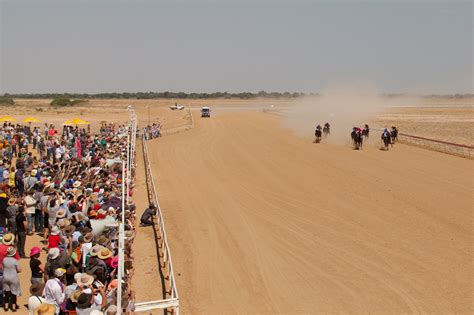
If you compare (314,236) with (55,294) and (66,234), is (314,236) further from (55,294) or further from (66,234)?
(55,294)

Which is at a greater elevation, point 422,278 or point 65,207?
point 65,207

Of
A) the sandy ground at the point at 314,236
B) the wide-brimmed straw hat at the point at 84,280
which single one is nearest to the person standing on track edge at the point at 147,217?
the sandy ground at the point at 314,236

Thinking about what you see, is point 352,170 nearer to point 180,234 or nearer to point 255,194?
point 255,194

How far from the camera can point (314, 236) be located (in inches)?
544

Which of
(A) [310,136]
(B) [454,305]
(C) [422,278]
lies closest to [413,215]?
(C) [422,278]

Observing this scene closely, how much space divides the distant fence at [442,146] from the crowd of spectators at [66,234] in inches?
751

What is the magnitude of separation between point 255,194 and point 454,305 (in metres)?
10.0

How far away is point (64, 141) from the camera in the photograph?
85.0ft

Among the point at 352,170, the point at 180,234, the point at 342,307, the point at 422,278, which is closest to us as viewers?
the point at 342,307

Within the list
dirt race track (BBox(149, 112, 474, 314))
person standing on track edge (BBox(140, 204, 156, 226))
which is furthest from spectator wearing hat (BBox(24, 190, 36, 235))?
dirt race track (BBox(149, 112, 474, 314))

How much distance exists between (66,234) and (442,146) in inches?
1013

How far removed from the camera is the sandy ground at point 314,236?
396 inches

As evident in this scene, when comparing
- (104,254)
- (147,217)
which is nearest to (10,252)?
(104,254)

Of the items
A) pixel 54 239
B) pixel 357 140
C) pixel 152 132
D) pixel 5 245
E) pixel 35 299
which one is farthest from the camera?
pixel 152 132
